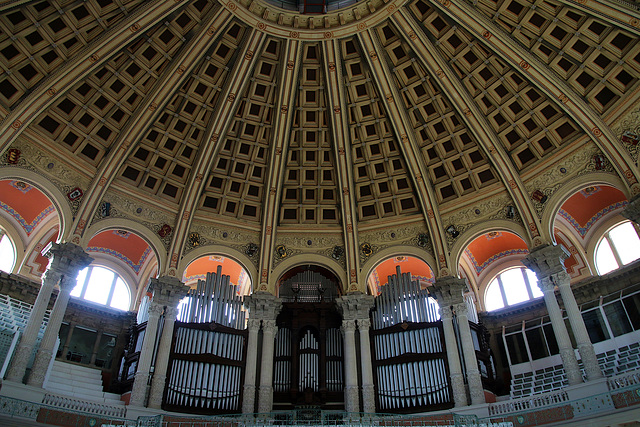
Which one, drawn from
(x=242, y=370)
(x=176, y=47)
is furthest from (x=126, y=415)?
(x=176, y=47)

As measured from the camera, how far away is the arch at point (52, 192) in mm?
27938

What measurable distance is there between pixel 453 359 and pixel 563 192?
38.0 ft

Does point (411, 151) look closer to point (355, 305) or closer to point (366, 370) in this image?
point (355, 305)

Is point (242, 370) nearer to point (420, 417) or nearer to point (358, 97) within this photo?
point (420, 417)

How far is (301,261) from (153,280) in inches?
379

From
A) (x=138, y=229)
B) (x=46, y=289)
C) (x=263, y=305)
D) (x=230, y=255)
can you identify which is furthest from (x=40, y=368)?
(x=230, y=255)

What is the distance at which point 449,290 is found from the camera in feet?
101

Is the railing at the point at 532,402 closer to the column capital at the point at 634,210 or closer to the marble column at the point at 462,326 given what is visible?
the marble column at the point at 462,326

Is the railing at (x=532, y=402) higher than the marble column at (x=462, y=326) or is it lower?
lower

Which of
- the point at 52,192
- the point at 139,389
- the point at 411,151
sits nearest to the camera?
the point at 139,389

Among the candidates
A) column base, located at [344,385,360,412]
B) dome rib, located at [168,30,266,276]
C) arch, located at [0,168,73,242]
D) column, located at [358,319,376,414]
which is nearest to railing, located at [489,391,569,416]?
column, located at [358,319,376,414]

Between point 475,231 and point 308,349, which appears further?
point 475,231

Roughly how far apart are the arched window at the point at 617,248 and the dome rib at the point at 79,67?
30.0 m

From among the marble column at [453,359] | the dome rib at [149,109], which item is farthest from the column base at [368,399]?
the dome rib at [149,109]
